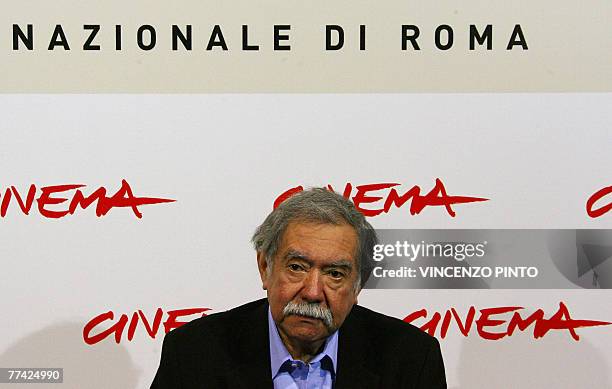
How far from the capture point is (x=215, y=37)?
213 centimetres

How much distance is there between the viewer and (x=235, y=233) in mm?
2123

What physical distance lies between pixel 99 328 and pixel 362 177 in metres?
0.81

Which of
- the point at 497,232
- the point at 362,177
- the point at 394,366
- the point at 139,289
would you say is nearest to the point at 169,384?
the point at 394,366

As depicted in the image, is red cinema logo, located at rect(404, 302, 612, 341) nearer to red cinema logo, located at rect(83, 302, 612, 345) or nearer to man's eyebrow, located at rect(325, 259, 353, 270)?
red cinema logo, located at rect(83, 302, 612, 345)

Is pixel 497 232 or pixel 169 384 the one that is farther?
pixel 497 232

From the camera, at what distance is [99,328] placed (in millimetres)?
2133

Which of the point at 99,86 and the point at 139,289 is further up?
the point at 99,86

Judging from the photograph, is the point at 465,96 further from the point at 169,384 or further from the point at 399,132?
the point at 169,384

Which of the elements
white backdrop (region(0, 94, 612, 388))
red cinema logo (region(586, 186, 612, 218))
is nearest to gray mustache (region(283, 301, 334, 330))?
white backdrop (region(0, 94, 612, 388))

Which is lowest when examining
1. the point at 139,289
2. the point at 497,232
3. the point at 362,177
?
the point at 139,289

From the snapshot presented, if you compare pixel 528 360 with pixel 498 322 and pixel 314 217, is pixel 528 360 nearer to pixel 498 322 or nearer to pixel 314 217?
pixel 498 322

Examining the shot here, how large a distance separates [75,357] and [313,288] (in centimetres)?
96

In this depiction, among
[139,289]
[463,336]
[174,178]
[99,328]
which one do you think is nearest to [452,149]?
[463,336]

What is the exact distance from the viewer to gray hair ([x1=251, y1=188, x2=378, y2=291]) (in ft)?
4.88
